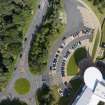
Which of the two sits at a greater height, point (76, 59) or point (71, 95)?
point (76, 59)

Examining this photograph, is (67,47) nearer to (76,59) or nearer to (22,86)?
(76,59)

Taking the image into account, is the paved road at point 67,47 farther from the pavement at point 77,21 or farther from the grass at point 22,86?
the grass at point 22,86

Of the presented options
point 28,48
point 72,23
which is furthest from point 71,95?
point 72,23

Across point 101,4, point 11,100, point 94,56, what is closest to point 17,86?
point 11,100

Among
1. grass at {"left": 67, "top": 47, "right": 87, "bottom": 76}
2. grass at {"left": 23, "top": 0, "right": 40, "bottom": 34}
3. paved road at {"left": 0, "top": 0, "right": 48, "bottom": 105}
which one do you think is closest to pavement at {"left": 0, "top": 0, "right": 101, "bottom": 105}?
paved road at {"left": 0, "top": 0, "right": 48, "bottom": 105}

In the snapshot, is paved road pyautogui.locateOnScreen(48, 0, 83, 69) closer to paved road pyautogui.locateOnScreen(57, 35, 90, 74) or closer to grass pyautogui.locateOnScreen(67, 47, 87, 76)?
paved road pyautogui.locateOnScreen(57, 35, 90, 74)

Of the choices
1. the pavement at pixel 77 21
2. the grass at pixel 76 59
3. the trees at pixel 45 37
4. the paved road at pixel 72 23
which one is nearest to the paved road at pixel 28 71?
the trees at pixel 45 37
